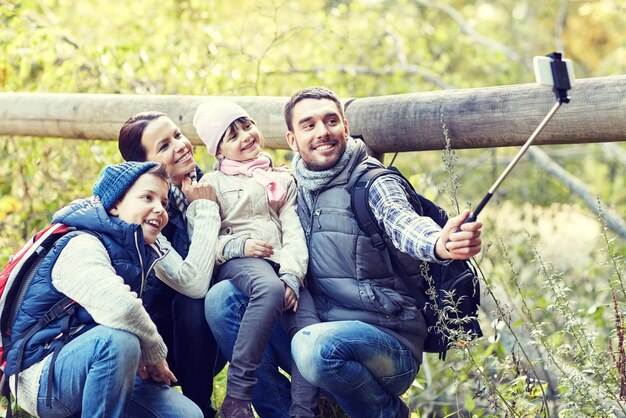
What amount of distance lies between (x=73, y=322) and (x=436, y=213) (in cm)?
130

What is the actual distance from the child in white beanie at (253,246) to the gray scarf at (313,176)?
0.10m

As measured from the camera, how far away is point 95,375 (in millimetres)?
2982

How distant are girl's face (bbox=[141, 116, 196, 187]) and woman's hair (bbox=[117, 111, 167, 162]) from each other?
0.02 meters

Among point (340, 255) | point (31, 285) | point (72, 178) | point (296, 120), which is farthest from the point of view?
point (72, 178)

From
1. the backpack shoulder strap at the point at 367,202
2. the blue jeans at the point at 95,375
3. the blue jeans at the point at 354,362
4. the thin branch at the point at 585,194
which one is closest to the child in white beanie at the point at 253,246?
the blue jeans at the point at 354,362

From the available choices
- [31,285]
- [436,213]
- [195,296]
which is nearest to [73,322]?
[31,285]

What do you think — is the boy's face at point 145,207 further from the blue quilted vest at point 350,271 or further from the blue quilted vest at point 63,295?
the blue quilted vest at point 350,271

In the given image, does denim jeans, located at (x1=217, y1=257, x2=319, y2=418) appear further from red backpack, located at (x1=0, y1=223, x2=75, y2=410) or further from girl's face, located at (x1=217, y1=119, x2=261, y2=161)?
red backpack, located at (x1=0, y1=223, x2=75, y2=410)

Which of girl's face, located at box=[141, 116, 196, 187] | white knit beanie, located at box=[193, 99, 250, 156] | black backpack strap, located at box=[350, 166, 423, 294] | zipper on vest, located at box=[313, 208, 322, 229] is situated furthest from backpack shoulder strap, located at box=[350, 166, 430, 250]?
girl's face, located at box=[141, 116, 196, 187]

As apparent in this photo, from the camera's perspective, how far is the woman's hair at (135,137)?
3.65m

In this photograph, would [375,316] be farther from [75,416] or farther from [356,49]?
[356,49]

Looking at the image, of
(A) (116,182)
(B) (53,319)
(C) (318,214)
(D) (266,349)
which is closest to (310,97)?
(C) (318,214)

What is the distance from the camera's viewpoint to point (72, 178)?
6.18 meters

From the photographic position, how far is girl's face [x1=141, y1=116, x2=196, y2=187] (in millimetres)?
3629
